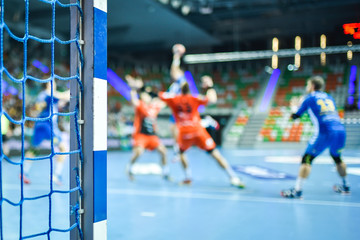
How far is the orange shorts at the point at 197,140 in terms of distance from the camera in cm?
482

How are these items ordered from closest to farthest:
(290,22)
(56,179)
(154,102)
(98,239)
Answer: (98,239), (56,179), (154,102), (290,22)

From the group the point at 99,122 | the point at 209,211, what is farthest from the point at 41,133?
the point at 99,122

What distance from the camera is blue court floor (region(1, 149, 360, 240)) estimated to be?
8.72 ft

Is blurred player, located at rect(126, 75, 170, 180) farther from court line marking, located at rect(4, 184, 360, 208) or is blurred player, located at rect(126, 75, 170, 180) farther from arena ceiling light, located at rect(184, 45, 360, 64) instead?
arena ceiling light, located at rect(184, 45, 360, 64)

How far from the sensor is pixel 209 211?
3.42 metres

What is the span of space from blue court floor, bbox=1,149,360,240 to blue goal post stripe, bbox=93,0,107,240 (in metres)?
0.90

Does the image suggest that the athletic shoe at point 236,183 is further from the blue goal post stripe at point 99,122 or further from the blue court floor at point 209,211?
the blue goal post stripe at point 99,122

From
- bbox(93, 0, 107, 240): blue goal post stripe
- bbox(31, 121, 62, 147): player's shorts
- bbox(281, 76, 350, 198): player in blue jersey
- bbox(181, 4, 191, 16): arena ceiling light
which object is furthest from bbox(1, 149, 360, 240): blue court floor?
bbox(181, 4, 191, 16): arena ceiling light

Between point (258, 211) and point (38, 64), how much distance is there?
48.5 ft

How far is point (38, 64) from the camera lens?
15.6 metres

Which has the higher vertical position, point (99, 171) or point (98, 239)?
point (99, 171)

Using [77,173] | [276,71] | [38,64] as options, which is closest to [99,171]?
[77,173]

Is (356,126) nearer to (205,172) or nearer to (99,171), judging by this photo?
(205,172)

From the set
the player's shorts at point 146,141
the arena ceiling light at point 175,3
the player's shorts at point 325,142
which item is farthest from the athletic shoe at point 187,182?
the arena ceiling light at point 175,3
